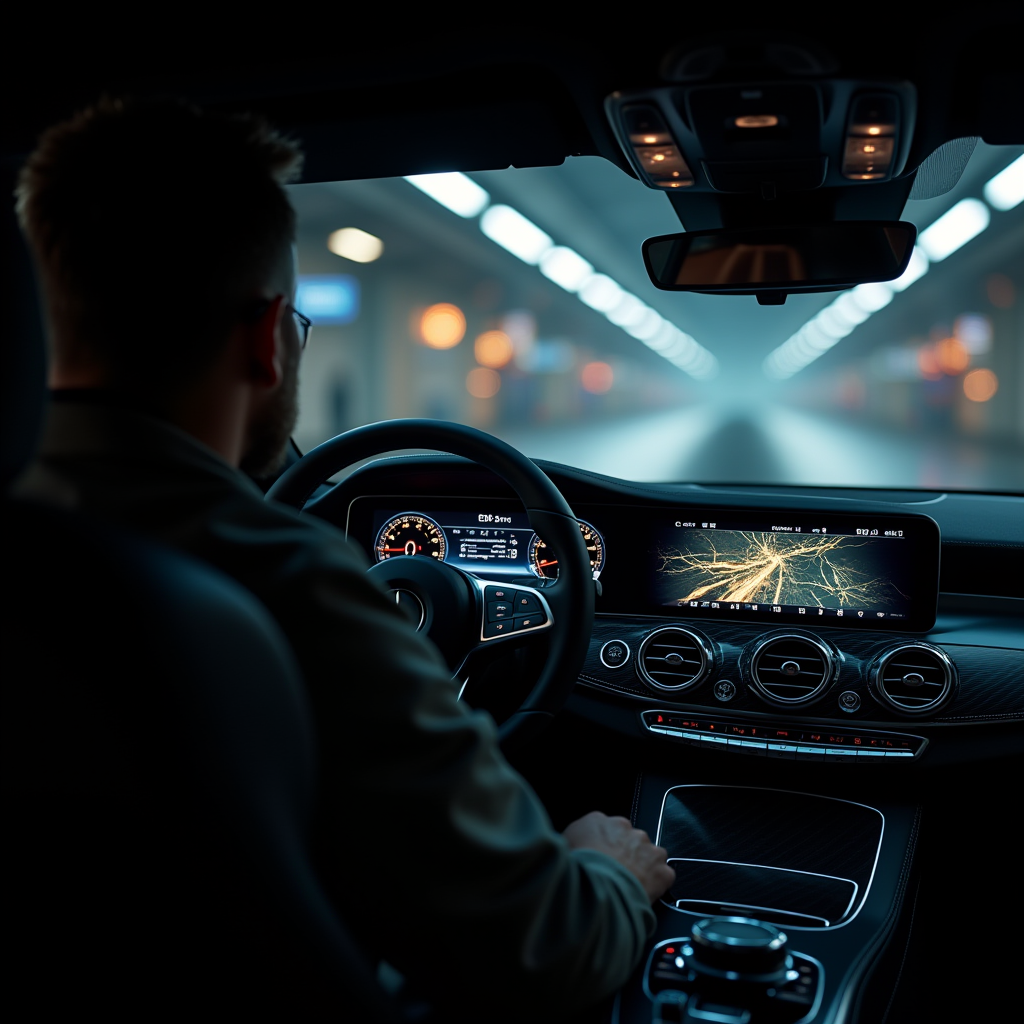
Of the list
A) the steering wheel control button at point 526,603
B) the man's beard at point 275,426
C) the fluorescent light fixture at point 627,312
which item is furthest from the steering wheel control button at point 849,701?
the fluorescent light fixture at point 627,312

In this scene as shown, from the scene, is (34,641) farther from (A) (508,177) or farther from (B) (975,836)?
(A) (508,177)

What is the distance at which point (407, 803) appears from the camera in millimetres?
1109

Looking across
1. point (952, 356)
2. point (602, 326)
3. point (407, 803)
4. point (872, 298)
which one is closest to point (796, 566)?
point (407, 803)

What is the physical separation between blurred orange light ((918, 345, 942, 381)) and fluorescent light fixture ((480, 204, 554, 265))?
14.9m

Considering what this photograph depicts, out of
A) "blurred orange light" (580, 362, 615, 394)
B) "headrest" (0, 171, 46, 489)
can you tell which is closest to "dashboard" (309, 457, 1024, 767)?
"headrest" (0, 171, 46, 489)

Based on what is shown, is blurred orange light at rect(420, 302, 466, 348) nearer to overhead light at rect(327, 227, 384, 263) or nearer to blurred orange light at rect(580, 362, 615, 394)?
overhead light at rect(327, 227, 384, 263)

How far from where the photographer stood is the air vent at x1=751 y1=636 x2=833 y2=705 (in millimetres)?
2873

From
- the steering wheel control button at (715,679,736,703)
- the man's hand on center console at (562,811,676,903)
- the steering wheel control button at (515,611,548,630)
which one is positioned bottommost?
the man's hand on center console at (562,811,676,903)

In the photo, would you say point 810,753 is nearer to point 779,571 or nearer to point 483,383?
point 779,571

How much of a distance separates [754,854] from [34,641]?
2.21 meters

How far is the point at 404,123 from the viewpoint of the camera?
2.82 m

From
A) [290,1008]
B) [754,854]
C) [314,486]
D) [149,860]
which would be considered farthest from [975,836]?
[149,860]

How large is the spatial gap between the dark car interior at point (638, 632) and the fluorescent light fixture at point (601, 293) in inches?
657

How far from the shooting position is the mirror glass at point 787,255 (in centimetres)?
286
